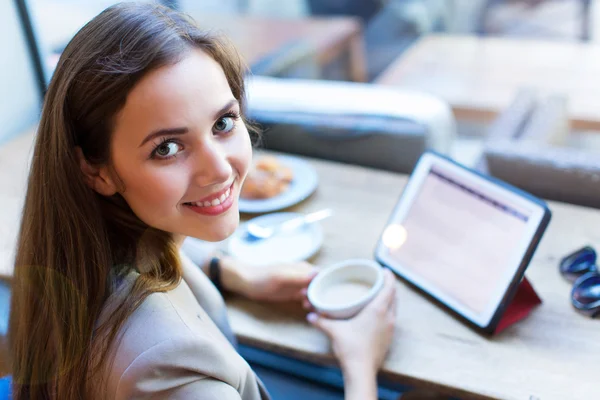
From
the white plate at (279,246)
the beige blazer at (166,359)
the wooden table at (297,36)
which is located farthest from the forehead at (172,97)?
the wooden table at (297,36)

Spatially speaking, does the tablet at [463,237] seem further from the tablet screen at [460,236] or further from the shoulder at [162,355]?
the shoulder at [162,355]

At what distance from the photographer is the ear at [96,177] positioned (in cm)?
75

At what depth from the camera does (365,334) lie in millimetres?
933

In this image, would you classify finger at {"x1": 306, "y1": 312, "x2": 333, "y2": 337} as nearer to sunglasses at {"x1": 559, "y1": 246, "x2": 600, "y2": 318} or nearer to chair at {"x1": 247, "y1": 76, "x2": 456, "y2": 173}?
sunglasses at {"x1": 559, "y1": 246, "x2": 600, "y2": 318}

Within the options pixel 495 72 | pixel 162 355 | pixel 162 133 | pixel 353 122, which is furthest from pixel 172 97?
pixel 495 72

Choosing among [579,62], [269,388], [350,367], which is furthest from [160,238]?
[579,62]

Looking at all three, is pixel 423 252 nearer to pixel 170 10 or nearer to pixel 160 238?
pixel 160 238

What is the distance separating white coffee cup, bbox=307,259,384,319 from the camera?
1.01m

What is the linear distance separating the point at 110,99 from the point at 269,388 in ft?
2.22

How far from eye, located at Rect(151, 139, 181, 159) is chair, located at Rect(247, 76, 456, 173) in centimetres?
71

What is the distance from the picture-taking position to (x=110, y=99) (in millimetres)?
696

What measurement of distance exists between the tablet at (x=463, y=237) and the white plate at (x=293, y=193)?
0.27 m

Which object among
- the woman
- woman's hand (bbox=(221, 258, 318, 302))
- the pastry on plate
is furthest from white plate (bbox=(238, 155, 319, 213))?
the woman

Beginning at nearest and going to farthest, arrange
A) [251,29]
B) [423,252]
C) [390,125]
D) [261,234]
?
1. [423,252]
2. [261,234]
3. [390,125]
4. [251,29]
